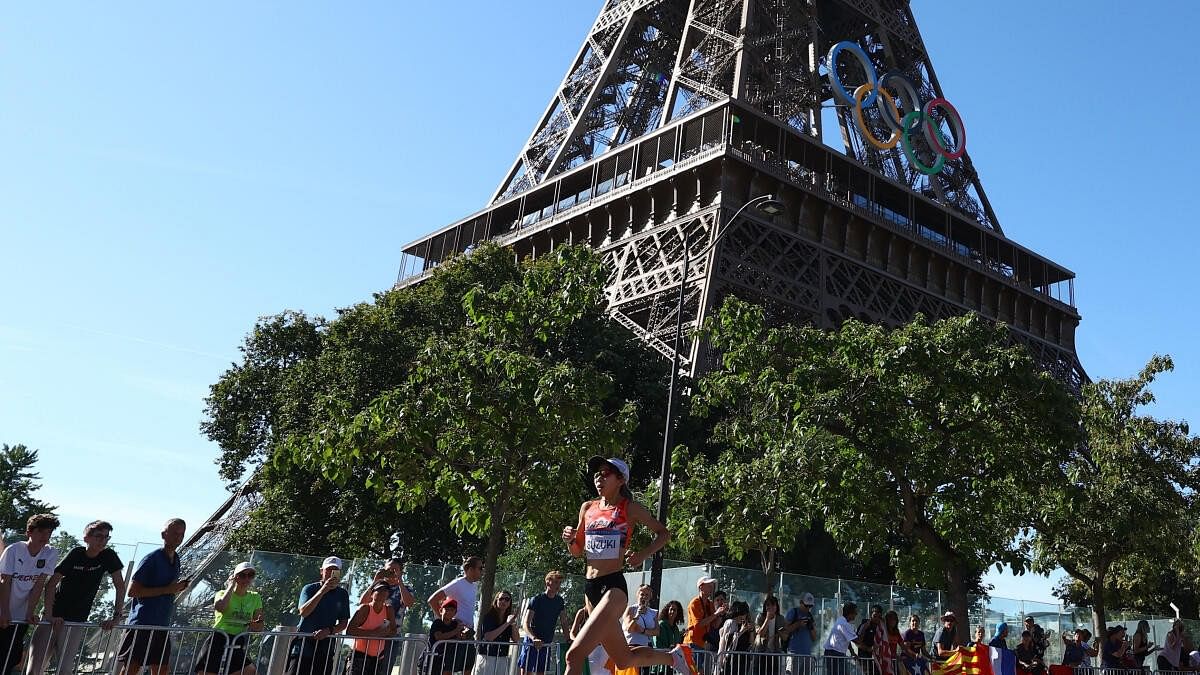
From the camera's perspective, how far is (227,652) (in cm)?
772

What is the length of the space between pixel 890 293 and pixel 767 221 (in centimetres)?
709

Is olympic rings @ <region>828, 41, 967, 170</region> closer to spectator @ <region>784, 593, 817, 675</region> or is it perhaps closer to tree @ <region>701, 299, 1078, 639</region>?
tree @ <region>701, 299, 1078, 639</region>

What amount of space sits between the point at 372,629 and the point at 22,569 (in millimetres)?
2985

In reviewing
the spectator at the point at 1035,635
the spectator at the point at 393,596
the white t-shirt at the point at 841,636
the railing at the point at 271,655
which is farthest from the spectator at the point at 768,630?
the spectator at the point at 1035,635

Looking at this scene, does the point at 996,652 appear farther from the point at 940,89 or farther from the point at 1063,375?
the point at 940,89

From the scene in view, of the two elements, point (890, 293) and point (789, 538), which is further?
point (890, 293)

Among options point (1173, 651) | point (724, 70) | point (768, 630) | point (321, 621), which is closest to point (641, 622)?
point (321, 621)

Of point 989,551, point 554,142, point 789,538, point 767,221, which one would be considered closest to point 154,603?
point 789,538

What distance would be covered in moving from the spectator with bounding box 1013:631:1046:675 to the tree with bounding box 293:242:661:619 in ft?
23.3

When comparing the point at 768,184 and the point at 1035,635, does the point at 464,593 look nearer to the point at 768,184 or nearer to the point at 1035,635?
the point at 1035,635

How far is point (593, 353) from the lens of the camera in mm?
30672

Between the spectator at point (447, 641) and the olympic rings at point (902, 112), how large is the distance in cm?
3640

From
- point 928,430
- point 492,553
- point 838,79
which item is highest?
point 838,79

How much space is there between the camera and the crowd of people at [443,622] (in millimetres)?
6426
